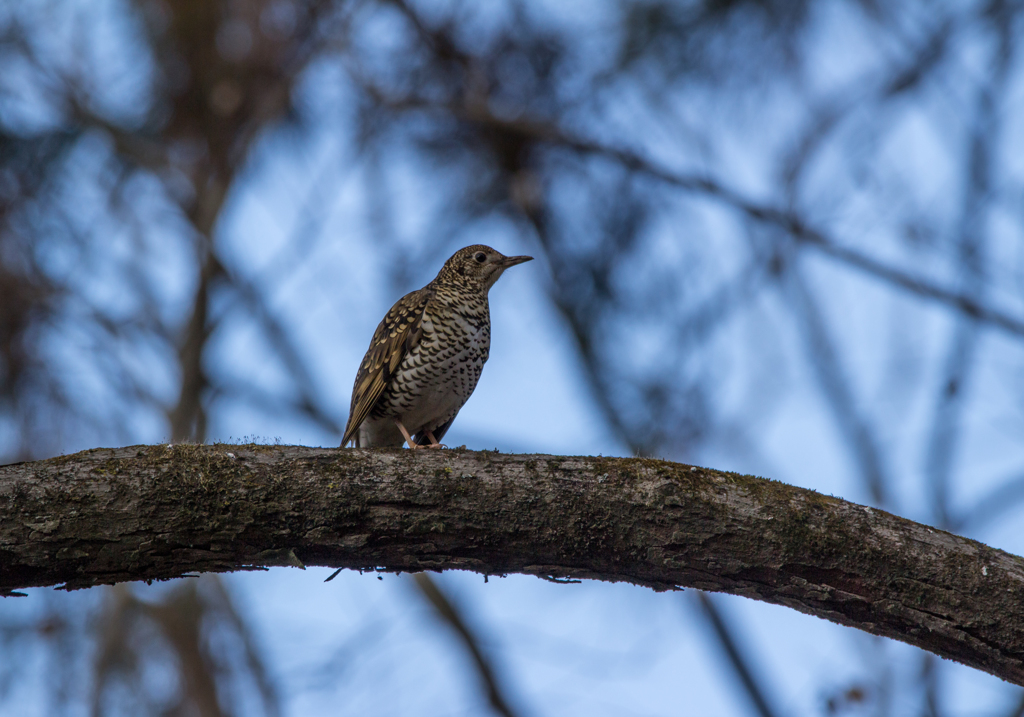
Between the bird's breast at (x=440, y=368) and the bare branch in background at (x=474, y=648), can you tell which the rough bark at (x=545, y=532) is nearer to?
the bird's breast at (x=440, y=368)

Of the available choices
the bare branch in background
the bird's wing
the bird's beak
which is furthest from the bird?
the bare branch in background

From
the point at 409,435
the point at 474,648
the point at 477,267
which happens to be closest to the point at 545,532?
the point at 409,435

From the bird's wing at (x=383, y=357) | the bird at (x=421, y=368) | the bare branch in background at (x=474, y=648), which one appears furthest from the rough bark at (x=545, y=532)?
the bare branch in background at (x=474, y=648)

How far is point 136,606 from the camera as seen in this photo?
30.0 feet

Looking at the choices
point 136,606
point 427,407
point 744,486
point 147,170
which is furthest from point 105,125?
point 744,486

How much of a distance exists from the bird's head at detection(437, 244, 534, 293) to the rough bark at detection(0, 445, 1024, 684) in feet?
8.61

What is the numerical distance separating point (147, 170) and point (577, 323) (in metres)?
4.21

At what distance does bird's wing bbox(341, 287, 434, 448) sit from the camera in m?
4.89

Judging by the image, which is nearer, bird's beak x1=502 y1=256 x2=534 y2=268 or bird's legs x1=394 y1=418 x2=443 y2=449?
bird's legs x1=394 y1=418 x2=443 y2=449

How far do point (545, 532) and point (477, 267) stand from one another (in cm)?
294

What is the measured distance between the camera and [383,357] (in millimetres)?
4941

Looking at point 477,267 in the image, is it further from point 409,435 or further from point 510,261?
point 409,435

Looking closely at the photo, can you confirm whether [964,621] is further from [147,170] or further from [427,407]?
[147,170]

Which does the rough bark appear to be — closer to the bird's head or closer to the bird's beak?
the bird's head
